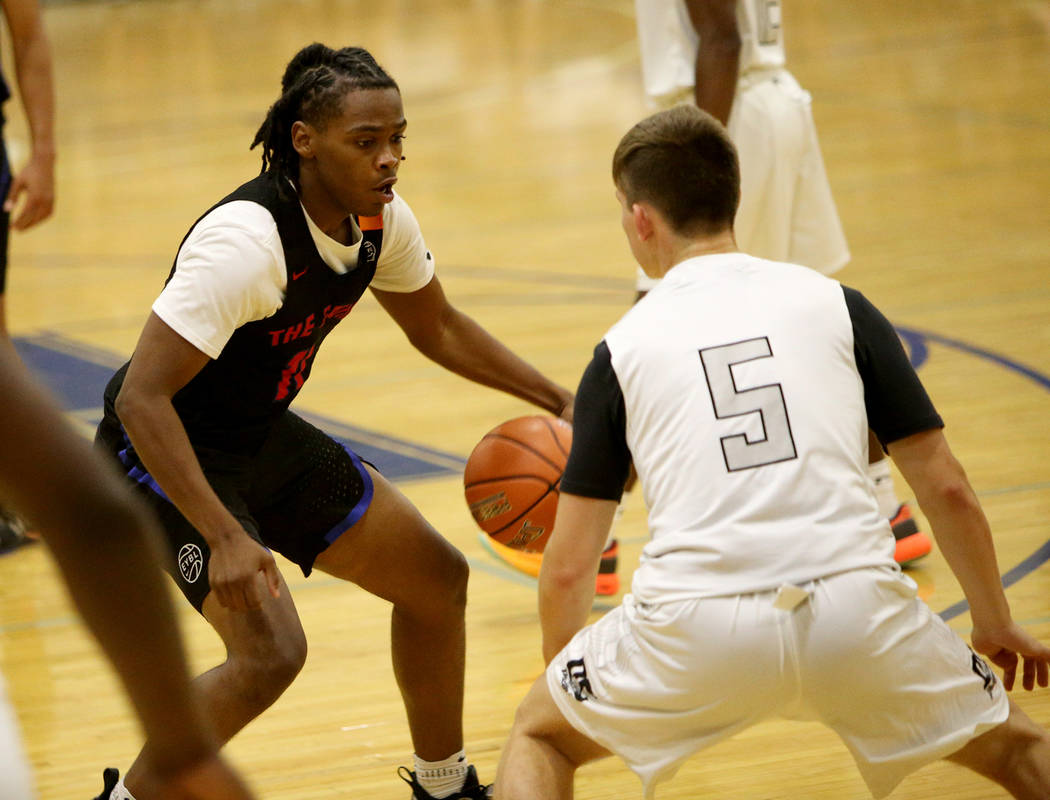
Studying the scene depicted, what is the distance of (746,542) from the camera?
2279mm

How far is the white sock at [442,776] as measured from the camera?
3256 millimetres

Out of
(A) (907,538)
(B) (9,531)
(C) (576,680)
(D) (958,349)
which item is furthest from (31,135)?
(D) (958,349)

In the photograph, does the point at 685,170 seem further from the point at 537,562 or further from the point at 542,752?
the point at 537,562

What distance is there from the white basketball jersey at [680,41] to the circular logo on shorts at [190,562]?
239cm

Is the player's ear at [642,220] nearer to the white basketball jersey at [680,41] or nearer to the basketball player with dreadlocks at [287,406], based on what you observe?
the basketball player with dreadlocks at [287,406]

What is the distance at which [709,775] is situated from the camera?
3.36m

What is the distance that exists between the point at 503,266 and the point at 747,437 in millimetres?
6265

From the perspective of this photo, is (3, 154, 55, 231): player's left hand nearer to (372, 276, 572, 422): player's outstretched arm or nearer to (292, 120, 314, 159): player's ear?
(372, 276, 572, 422): player's outstretched arm

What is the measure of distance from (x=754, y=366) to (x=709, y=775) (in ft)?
4.49

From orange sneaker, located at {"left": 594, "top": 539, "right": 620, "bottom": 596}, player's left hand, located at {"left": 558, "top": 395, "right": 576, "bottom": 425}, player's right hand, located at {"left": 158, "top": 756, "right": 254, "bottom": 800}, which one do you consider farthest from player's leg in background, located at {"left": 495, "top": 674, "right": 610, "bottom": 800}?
orange sneaker, located at {"left": 594, "top": 539, "right": 620, "bottom": 596}

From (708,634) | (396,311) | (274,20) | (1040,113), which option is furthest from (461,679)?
(274,20)

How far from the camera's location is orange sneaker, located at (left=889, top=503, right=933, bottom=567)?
4.44 metres

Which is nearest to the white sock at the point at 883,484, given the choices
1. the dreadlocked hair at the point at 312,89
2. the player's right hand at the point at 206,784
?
the dreadlocked hair at the point at 312,89

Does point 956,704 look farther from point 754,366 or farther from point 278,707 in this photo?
point 278,707
